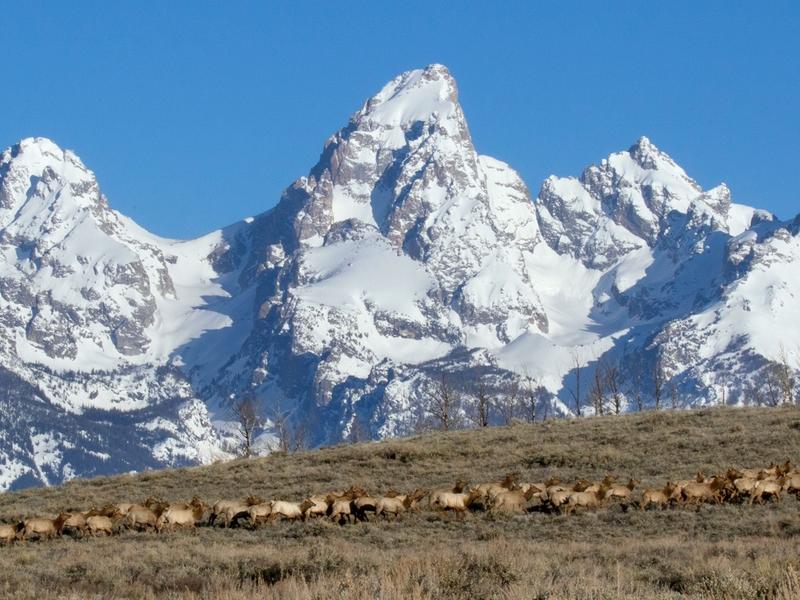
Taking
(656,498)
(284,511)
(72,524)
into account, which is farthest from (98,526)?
(656,498)

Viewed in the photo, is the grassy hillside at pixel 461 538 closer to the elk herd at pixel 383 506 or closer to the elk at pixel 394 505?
the elk at pixel 394 505

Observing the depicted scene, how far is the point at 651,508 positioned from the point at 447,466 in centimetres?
1175

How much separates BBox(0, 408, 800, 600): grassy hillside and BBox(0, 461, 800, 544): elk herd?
2.04 feet

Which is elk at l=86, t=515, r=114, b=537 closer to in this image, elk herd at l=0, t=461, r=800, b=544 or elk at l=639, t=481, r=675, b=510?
elk herd at l=0, t=461, r=800, b=544

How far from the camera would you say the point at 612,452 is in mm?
40188

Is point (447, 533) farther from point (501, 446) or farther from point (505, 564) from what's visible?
point (501, 446)

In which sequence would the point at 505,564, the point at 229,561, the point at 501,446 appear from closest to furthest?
the point at 505,564 < the point at 229,561 < the point at 501,446

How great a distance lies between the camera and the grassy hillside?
1778 cm

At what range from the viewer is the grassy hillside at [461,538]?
17781mm

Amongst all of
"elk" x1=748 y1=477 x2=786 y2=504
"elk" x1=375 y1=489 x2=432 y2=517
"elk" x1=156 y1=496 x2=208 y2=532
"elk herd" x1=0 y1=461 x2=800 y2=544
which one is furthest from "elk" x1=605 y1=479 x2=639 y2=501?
"elk" x1=156 y1=496 x2=208 y2=532

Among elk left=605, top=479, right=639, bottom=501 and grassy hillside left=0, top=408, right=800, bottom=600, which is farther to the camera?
elk left=605, top=479, right=639, bottom=501

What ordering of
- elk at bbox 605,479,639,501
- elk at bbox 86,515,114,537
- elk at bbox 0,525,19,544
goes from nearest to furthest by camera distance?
elk at bbox 0,525,19,544, elk at bbox 86,515,114,537, elk at bbox 605,479,639,501

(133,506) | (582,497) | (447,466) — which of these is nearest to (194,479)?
(447,466)

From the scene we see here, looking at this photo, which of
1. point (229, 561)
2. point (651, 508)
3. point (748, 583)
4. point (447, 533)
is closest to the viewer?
point (748, 583)
